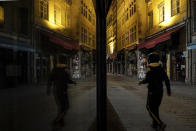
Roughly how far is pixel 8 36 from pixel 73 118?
745mm

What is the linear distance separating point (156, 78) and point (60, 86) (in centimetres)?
63

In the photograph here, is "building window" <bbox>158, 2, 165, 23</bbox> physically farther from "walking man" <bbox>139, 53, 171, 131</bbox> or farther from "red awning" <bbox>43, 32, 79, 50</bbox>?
"red awning" <bbox>43, 32, 79, 50</bbox>

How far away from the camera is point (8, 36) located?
1.99ft

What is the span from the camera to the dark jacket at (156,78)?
0.73 meters

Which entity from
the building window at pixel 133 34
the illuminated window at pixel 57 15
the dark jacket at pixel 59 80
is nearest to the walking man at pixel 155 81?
the building window at pixel 133 34

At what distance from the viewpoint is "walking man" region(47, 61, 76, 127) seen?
25.0 inches

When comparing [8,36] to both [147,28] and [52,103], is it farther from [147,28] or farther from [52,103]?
[147,28]

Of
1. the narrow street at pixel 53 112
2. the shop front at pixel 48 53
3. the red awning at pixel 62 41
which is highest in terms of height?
the red awning at pixel 62 41

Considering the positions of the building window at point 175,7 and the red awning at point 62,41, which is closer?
the red awning at point 62,41

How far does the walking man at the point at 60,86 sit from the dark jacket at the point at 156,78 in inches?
19.6

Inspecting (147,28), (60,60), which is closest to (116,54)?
(147,28)

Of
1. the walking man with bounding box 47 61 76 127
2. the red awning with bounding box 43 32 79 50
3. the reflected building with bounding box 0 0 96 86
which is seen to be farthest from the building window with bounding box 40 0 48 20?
Result: the walking man with bounding box 47 61 76 127

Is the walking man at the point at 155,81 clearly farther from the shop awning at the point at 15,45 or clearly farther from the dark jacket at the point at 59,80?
the shop awning at the point at 15,45

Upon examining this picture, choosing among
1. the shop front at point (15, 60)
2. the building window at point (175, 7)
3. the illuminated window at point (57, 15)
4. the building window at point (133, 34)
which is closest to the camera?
the shop front at point (15, 60)
